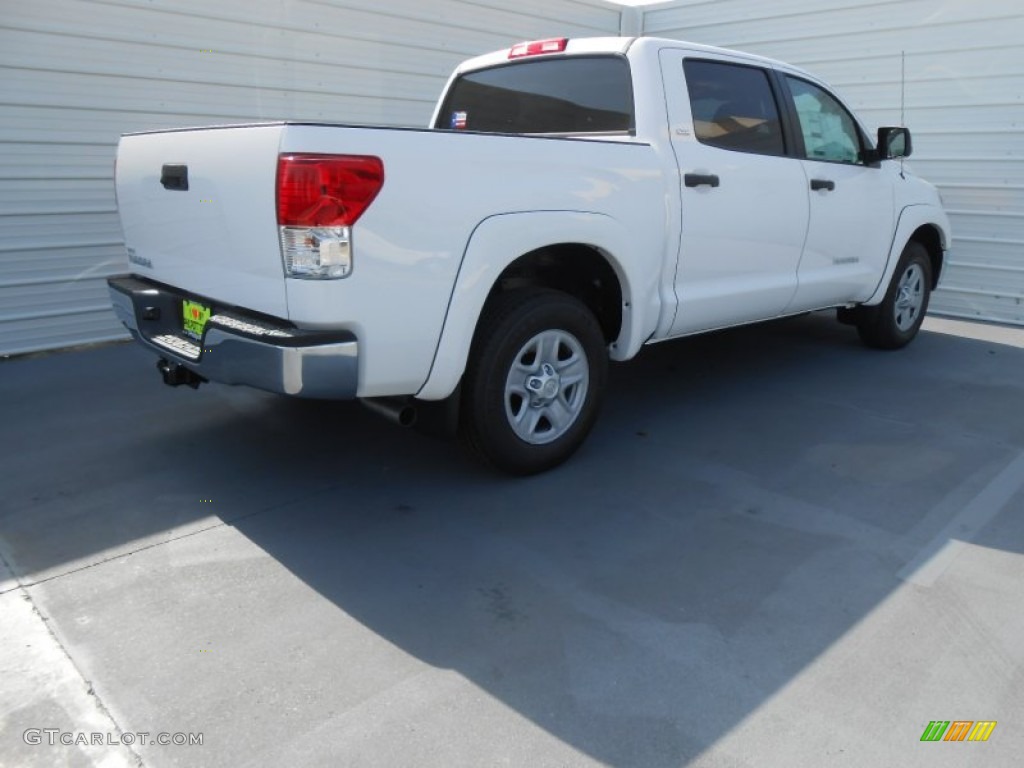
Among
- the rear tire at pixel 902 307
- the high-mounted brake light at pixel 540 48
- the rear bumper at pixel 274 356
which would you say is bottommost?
the rear tire at pixel 902 307

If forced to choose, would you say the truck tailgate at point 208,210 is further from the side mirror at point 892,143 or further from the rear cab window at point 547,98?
the side mirror at point 892,143

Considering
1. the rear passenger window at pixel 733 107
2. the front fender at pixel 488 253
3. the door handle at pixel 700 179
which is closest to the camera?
the front fender at pixel 488 253

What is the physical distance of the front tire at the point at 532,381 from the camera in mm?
3354

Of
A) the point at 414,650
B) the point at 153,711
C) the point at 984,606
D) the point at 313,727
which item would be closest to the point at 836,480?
the point at 984,606

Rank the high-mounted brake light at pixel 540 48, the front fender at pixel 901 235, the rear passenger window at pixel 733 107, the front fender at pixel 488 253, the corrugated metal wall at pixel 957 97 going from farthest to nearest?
the corrugated metal wall at pixel 957 97 < the front fender at pixel 901 235 < the high-mounted brake light at pixel 540 48 < the rear passenger window at pixel 733 107 < the front fender at pixel 488 253

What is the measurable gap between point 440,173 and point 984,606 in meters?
2.35

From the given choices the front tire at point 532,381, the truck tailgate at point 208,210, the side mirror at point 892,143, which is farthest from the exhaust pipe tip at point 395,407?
the side mirror at point 892,143

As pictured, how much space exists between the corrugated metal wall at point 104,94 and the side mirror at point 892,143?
14.1ft

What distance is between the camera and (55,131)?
5.68m

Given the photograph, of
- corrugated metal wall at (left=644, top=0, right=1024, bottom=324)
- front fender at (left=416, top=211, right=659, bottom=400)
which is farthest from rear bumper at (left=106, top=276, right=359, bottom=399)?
corrugated metal wall at (left=644, top=0, right=1024, bottom=324)

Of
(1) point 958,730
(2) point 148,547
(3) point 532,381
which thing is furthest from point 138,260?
(1) point 958,730

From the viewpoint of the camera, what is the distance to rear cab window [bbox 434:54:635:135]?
13.0 feet

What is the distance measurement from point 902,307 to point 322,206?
4.83m

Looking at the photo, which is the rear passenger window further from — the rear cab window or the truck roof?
the rear cab window
